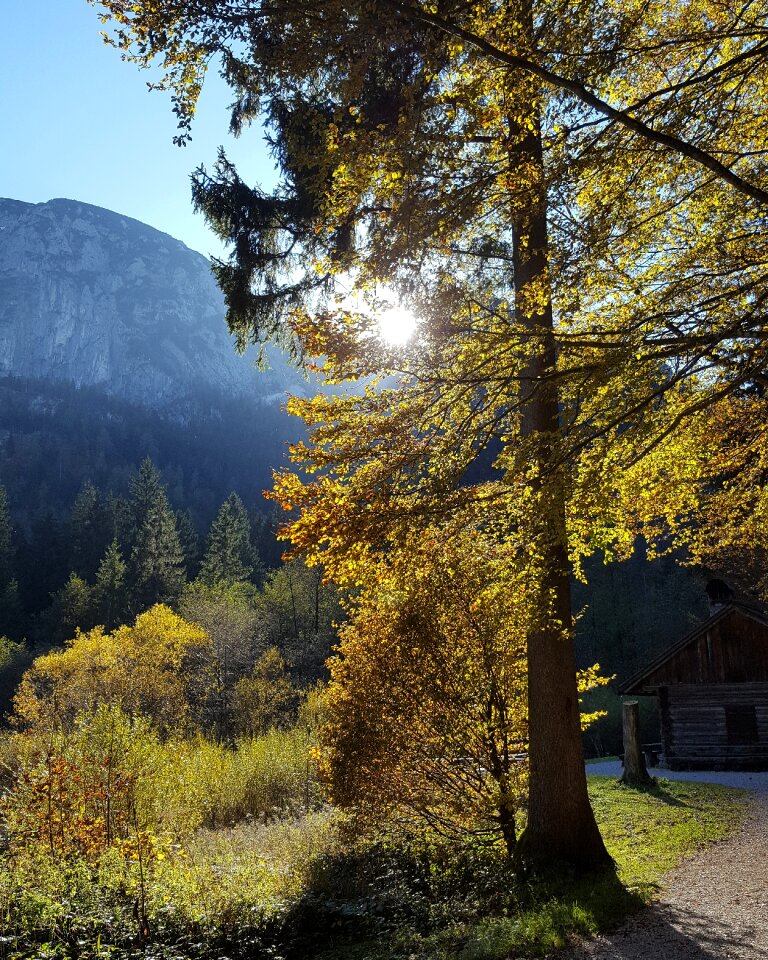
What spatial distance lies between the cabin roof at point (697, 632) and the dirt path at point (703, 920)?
39.9 feet

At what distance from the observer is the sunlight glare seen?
614 centimetres

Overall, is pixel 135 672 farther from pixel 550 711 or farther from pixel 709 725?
pixel 550 711

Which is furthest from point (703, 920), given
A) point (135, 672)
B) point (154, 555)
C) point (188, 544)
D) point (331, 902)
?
point (188, 544)

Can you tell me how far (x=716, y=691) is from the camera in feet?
65.9

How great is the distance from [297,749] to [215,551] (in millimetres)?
42593

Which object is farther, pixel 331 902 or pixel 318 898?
pixel 318 898

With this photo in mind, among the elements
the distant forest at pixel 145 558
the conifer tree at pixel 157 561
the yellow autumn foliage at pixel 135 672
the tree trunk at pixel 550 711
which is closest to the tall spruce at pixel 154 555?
the conifer tree at pixel 157 561

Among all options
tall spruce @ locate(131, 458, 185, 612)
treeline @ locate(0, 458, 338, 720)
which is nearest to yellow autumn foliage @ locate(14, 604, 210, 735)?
treeline @ locate(0, 458, 338, 720)

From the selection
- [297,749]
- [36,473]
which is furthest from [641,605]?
[36,473]

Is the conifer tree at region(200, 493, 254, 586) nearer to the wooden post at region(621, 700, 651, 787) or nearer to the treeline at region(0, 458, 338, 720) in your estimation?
the treeline at region(0, 458, 338, 720)

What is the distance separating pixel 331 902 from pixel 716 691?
15.7 m

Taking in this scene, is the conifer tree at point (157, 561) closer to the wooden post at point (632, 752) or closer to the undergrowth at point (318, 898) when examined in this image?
the wooden post at point (632, 752)

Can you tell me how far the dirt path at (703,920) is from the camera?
5133 millimetres

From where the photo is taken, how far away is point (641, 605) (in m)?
52.6
